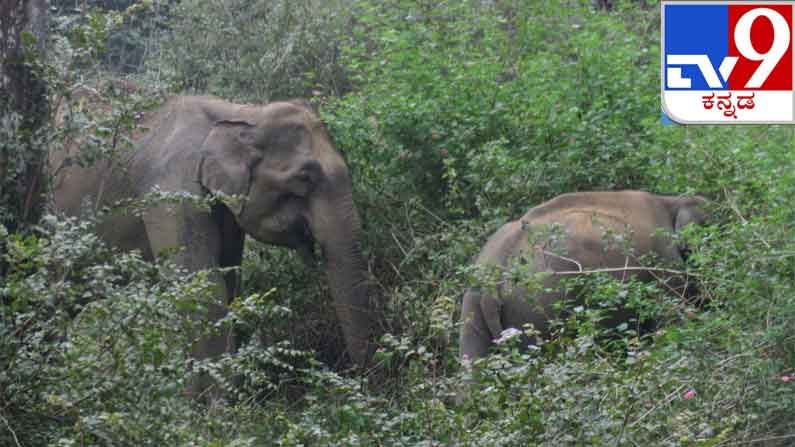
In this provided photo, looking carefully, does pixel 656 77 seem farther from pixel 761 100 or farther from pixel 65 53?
pixel 65 53

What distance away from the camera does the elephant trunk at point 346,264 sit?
8742mm

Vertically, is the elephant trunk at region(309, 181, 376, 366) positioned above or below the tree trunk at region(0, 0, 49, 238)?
below

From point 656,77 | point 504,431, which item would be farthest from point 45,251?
point 656,77

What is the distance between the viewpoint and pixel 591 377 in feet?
18.2

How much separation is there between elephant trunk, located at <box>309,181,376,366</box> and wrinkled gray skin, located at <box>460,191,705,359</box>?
112cm

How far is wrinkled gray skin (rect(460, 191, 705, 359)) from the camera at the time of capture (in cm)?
755

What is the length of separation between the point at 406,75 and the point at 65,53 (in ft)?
12.9

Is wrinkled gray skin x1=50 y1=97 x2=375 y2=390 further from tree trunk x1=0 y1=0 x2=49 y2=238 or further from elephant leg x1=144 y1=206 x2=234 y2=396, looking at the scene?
tree trunk x1=0 y1=0 x2=49 y2=238

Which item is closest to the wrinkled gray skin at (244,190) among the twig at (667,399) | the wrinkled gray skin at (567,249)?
the wrinkled gray skin at (567,249)

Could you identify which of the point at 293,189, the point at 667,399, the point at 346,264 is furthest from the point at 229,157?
the point at 667,399

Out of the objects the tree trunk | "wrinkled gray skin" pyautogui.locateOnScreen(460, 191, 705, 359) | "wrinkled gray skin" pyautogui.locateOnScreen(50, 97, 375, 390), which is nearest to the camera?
the tree trunk

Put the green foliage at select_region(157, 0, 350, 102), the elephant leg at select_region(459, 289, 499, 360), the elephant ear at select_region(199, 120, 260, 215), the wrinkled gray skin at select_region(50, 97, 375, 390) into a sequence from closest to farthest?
the elephant leg at select_region(459, 289, 499, 360), the wrinkled gray skin at select_region(50, 97, 375, 390), the elephant ear at select_region(199, 120, 260, 215), the green foliage at select_region(157, 0, 350, 102)

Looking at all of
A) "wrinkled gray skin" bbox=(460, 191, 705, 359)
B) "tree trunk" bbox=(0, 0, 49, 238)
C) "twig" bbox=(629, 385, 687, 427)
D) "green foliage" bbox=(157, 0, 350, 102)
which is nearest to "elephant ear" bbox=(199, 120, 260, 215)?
"wrinkled gray skin" bbox=(460, 191, 705, 359)

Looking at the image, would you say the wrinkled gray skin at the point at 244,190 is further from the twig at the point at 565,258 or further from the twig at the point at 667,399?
the twig at the point at 667,399
